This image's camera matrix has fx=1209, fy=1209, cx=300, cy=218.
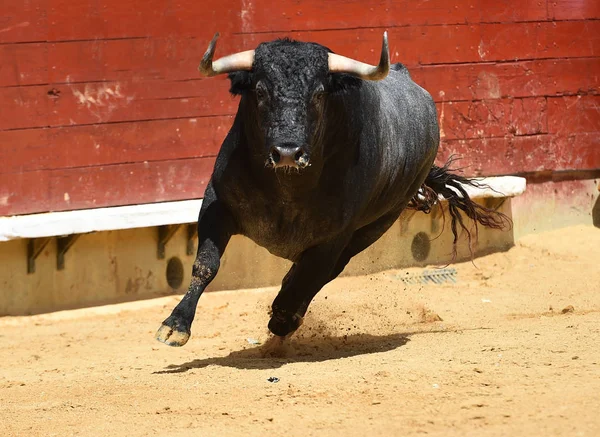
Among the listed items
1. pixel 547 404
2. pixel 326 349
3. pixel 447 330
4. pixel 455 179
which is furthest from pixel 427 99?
pixel 547 404

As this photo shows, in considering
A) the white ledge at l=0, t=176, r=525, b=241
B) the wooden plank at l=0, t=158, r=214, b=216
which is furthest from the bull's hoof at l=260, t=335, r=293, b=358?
the wooden plank at l=0, t=158, r=214, b=216

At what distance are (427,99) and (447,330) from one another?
158 cm

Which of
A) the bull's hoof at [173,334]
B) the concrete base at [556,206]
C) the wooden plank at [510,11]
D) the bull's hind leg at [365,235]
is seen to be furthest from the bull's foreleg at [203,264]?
the concrete base at [556,206]

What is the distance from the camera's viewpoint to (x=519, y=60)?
33.3 feet

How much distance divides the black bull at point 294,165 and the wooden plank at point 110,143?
2.51 metres

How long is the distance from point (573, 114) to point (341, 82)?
4.94 m

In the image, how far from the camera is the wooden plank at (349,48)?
27.6ft

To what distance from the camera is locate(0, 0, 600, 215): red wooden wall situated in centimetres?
834

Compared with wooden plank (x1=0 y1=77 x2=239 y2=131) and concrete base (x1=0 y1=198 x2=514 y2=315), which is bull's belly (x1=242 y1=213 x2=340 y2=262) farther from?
wooden plank (x1=0 y1=77 x2=239 y2=131)

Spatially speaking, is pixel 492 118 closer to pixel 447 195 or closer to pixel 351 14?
pixel 351 14

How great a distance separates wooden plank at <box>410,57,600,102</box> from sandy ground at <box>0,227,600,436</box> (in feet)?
5.34

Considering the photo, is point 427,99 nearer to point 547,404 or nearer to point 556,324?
point 556,324

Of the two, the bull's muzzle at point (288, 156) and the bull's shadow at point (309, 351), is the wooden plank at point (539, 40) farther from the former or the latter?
the bull's muzzle at point (288, 156)

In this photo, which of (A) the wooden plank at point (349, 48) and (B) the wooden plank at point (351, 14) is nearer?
(A) the wooden plank at point (349, 48)
